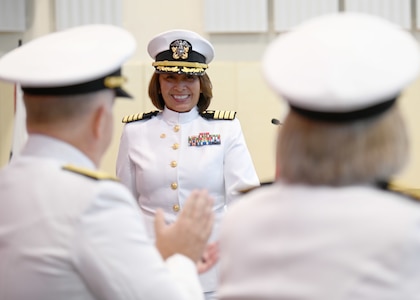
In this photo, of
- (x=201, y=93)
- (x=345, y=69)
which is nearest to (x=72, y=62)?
(x=345, y=69)

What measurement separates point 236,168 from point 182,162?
0.72ft

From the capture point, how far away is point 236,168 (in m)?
3.43

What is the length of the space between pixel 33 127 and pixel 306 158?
0.59 meters

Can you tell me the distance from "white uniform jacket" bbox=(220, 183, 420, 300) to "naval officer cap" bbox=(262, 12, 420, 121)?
15 cm

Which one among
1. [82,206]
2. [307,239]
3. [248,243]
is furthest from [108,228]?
[307,239]

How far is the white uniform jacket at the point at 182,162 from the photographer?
3400 mm

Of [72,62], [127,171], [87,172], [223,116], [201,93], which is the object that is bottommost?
[127,171]

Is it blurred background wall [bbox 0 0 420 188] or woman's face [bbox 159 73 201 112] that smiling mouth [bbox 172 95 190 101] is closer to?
woman's face [bbox 159 73 201 112]

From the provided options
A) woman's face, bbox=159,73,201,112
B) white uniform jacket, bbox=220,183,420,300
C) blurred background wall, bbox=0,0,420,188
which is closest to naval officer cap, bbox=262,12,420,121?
white uniform jacket, bbox=220,183,420,300

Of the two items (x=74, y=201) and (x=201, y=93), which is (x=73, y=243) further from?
(x=201, y=93)

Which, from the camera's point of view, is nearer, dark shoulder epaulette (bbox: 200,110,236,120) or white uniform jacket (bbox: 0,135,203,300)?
white uniform jacket (bbox: 0,135,203,300)

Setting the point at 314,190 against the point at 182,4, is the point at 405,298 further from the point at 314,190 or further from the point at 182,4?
the point at 182,4

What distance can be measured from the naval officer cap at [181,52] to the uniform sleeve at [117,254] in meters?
1.93

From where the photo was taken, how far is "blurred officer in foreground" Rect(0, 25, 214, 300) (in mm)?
1584
